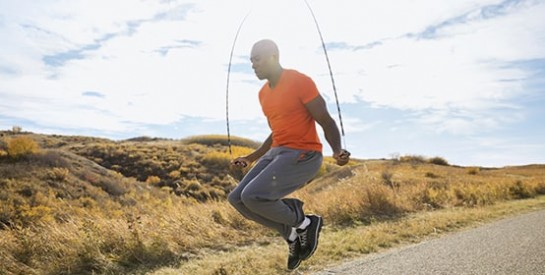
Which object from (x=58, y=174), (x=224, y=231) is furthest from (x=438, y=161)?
(x=224, y=231)

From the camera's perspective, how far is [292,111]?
14.8 feet

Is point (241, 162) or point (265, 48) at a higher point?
point (265, 48)

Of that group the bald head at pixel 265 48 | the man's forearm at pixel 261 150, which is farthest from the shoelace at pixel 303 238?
the bald head at pixel 265 48

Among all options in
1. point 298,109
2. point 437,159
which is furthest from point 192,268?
point 437,159

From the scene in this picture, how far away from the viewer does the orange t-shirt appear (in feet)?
14.6

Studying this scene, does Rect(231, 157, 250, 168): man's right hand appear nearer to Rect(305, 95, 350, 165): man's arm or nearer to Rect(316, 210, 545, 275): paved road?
Rect(305, 95, 350, 165): man's arm

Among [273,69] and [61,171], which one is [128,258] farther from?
[61,171]

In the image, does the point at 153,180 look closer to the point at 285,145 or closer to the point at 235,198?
the point at 235,198

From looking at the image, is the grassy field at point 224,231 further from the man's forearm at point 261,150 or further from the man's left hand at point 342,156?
the man's left hand at point 342,156

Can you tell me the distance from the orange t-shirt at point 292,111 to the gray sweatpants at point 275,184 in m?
0.09

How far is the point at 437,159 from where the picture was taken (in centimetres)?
3953

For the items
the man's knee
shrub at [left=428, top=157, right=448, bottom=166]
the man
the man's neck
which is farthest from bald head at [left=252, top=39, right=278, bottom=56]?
shrub at [left=428, top=157, right=448, bottom=166]

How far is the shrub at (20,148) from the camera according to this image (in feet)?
111

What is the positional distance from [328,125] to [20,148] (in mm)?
34465
